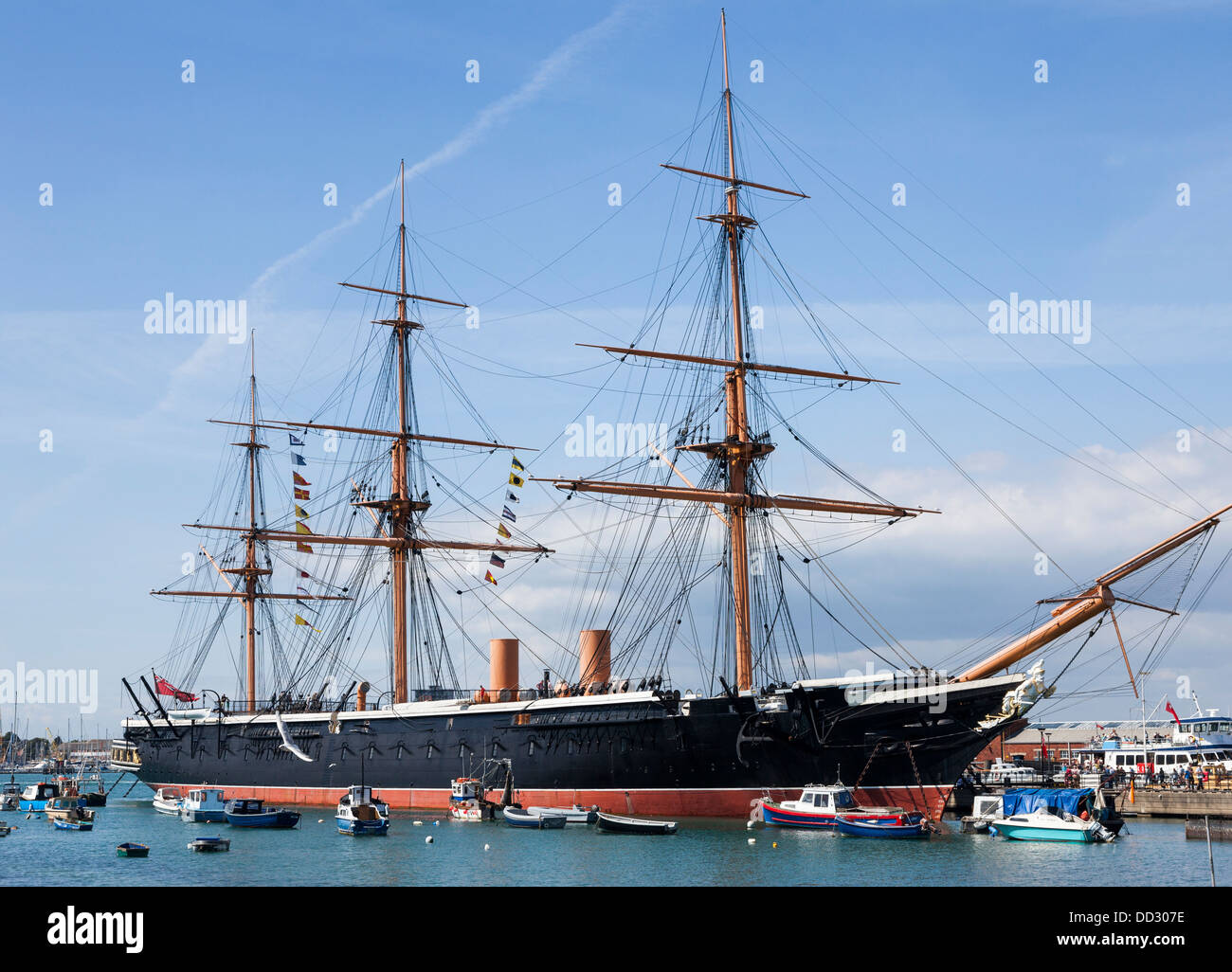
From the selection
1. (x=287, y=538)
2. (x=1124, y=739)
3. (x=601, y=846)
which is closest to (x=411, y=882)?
(x=601, y=846)

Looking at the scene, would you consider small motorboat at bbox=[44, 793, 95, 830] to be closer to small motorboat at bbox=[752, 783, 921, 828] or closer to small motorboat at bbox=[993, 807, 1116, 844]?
small motorboat at bbox=[752, 783, 921, 828]

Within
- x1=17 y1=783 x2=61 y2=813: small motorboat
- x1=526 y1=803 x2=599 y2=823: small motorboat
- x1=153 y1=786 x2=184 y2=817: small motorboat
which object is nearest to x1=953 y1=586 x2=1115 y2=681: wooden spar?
x1=526 y1=803 x2=599 y2=823: small motorboat

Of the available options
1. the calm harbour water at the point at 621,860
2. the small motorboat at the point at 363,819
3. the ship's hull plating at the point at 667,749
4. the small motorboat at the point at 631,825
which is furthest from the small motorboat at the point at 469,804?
the small motorboat at the point at 631,825

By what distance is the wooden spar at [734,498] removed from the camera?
62.3 meters

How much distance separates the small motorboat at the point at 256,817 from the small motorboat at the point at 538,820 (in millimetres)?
10614

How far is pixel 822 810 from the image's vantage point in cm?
4975

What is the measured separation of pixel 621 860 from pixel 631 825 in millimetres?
8832

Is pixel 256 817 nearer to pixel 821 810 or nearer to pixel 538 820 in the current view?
pixel 538 820

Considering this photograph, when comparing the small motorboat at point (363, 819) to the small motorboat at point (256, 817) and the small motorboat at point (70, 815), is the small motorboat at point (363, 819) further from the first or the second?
the small motorboat at point (70, 815)

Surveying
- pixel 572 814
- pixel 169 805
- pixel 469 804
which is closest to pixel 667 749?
pixel 572 814
